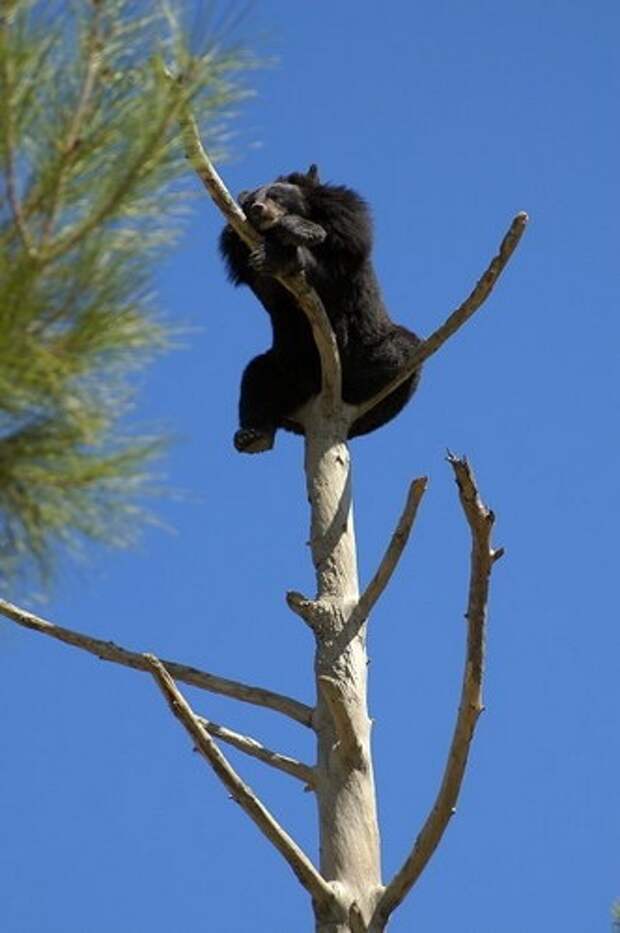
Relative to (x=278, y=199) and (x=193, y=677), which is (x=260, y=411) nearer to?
(x=278, y=199)

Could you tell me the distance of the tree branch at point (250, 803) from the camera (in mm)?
5238

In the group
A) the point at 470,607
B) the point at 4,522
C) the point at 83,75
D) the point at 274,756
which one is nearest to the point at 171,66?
the point at 83,75

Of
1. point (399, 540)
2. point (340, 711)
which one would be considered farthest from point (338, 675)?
point (399, 540)

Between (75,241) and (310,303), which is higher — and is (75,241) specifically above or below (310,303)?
below

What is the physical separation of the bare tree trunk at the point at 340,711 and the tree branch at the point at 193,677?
10 cm

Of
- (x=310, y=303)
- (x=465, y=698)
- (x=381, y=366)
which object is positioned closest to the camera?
(x=465, y=698)

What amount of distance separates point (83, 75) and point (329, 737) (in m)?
3.08

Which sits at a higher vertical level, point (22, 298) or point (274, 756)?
point (274, 756)

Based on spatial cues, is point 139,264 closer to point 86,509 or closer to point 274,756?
point 86,509

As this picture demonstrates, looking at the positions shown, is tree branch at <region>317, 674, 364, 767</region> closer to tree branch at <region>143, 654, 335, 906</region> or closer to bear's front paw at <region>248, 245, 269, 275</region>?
tree branch at <region>143, 654, 335, 906</region>

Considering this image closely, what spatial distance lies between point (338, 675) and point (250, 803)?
27.8 inches

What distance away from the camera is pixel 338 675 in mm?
5824

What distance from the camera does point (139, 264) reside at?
10.3 ft

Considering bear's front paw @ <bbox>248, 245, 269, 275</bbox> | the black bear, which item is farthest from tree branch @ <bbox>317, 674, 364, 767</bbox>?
bear's front paw @ <bbox>248, 245, 269, 275</bbox>
